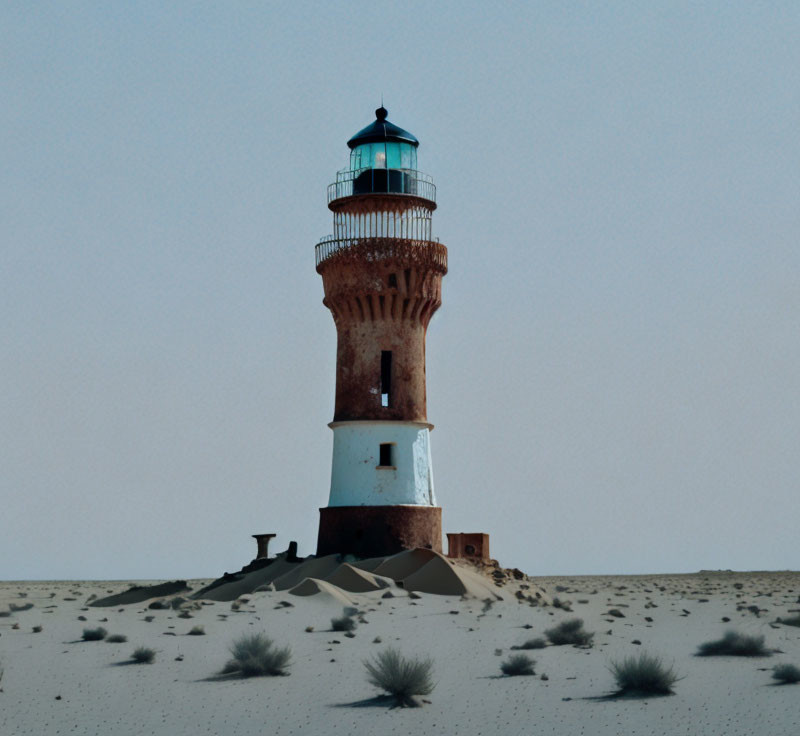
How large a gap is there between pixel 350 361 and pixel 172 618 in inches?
527

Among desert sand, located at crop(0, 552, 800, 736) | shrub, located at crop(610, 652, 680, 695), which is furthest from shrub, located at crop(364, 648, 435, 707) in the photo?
shrub, located at crop(610, 652, 680, 695)

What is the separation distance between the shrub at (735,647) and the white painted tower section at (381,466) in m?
18.3

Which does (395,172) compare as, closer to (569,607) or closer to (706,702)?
(569,607)

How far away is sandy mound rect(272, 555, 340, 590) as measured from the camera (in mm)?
36156

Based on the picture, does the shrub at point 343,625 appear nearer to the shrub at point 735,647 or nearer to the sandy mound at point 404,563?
the shrub at point 735,647

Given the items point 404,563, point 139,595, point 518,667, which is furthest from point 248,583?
point 518,667

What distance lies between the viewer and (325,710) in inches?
630

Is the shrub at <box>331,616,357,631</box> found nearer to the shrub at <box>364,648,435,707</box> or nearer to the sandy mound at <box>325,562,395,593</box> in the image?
the shrub at <box>364,648,435,707</box>

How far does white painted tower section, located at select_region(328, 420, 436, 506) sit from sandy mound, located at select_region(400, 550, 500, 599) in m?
4.28

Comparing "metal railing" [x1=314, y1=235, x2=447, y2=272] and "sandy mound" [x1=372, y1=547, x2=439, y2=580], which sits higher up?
"metal railing" [x1=314, y1=235, x2=447, y2=272]

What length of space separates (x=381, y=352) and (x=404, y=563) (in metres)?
7.50

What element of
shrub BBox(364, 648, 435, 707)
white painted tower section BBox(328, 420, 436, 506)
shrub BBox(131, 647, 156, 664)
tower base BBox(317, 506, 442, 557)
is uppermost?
white painted tower section BBox(328, 420, 436, 506)

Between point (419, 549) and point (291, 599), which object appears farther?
point (419, 549)

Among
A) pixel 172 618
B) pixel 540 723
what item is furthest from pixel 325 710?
pixel 172 618
